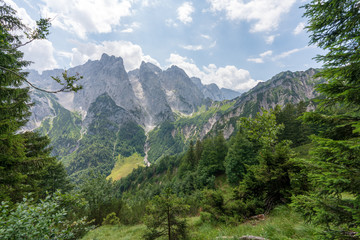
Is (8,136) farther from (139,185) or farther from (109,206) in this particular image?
(139,185)

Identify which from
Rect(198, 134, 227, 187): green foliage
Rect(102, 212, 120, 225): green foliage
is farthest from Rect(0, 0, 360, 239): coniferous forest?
Rect(198, 134, 227, 187): green foliage

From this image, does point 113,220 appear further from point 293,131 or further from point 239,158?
point 293,131

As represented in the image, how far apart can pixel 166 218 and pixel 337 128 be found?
353 inches

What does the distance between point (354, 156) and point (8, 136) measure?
47.5 feet

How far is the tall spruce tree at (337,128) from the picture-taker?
3916 millimetres

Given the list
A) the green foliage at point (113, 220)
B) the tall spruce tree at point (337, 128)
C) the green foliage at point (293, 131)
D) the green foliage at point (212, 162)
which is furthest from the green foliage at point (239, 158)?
the tall spruce tree at point (337, 128)

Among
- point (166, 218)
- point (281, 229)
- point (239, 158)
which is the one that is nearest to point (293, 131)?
point (239, 158)

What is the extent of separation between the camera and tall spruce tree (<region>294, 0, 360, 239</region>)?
12.8 feet

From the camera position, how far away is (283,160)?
9695 millimetres

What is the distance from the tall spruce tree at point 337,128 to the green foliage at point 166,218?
18.7 feet

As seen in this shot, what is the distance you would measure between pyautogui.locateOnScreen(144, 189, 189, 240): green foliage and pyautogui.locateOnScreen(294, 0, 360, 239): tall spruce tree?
5705 mm

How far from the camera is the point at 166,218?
26.9ft

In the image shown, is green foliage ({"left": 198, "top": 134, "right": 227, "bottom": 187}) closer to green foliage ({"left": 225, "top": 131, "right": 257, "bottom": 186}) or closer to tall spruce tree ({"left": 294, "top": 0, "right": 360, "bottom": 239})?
green foliage ({"left": 225, "top": 131, "right": 257, "bottom": 186})

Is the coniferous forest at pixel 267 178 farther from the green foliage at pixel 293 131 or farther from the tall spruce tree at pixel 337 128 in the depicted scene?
the green foliage at pixel 293 131
